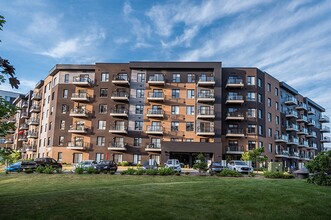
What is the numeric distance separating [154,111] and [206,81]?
10451mm

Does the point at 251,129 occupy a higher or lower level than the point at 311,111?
lower

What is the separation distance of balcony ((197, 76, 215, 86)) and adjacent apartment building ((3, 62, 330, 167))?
0.87 feet

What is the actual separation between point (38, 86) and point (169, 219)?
219ft

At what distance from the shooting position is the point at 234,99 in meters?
51.7

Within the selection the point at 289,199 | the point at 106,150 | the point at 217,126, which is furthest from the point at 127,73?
the point at 289,199

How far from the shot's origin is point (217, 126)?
49.8m

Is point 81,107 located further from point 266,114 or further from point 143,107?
point 266,114

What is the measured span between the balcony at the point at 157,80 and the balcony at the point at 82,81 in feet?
36.2

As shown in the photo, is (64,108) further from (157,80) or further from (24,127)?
(24,127)

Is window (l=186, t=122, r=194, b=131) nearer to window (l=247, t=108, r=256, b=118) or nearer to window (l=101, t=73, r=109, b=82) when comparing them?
window (l=247, t=108, r=256, b=118)

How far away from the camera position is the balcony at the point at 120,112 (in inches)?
2007

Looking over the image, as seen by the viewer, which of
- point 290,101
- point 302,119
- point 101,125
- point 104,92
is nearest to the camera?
point 101,125

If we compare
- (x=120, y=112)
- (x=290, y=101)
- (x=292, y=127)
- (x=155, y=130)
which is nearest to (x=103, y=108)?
(x=120, y=112)

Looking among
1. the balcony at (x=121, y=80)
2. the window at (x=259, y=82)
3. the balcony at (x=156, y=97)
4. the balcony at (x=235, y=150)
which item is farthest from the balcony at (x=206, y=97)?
the balcony at (x=121, y=80)
